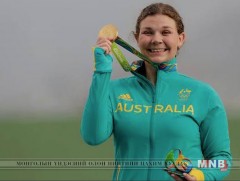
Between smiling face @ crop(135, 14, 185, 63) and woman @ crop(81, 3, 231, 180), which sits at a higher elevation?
smiling face @ crop(135, 14, 185, 63)

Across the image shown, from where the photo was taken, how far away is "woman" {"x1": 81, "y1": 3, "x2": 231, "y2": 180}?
91 cm

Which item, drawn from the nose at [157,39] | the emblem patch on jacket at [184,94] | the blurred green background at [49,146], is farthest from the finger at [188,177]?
the blurred green background at [49,146]

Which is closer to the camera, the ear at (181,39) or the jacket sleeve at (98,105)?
the jacket sleeve at (98,105)

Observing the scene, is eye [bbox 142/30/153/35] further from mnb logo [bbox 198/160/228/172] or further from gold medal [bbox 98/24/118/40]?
mnb logo [bbox 198/160/228/172]

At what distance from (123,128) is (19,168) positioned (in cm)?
84

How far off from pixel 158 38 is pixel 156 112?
0.18 metres

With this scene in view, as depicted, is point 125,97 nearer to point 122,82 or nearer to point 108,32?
point 122,82

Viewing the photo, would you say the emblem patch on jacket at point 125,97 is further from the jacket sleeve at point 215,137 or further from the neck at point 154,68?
the jacket sleeve at point 215,137

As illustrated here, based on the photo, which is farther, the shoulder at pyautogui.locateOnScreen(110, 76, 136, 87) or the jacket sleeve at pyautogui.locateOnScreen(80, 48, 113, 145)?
the shoulder at pyautogui.locateOnScreen(110, 76, 136, 87)

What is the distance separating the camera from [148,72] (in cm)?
103

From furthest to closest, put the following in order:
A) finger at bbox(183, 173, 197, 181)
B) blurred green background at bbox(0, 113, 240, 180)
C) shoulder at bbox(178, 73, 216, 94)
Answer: blurred green background at bbox(0, 113, 240, 180) → shoulder at bbox(178, 73, 216, 94) → finger at bbox(183, 173, 197, 181)

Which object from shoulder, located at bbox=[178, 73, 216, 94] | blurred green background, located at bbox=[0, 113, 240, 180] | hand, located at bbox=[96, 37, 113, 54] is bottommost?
blurred green background, located at bbox=[0, 113, 240, 180]

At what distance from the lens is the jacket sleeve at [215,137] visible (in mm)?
933

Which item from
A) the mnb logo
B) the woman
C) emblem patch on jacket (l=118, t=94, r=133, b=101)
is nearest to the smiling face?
the woman
